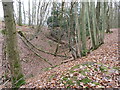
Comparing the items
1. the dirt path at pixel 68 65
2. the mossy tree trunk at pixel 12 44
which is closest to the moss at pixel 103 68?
the dirt path at pixel 68 65

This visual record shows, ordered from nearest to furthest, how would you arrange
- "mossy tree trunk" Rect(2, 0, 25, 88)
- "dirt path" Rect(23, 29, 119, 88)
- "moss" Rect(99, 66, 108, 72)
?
1. "mossy tree trunk" Rect(2, 0, 25, 88)
2. "moss" Rect(99, 66, 108, 72)
3. "dirt path" Rect(23, 29, 119, 88)

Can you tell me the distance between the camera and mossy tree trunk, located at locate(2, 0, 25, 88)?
12.3 feet

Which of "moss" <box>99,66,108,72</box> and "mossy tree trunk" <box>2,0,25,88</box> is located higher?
"mossy tree trunk" <box>2,0,25,88</box>

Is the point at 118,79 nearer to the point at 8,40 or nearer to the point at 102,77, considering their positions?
the point at 102,77

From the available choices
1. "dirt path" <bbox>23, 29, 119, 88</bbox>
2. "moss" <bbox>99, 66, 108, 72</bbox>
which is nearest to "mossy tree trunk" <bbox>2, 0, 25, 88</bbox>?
"dirt path" <bbox>23, 29, 119, 88</bbox>

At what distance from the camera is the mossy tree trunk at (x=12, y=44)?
374cm

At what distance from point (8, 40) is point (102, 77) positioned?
323 centimetres

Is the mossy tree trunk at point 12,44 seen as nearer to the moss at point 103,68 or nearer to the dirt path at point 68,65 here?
the dirt path at point 68,65

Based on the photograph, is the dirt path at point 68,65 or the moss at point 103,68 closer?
the moss at point 103,68

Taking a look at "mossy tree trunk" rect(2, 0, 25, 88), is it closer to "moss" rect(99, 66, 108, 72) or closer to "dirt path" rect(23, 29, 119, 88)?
"dirt path" rect(23, 29, 119, 88)

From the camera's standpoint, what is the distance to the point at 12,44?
154 inches

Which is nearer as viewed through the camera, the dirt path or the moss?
the moss

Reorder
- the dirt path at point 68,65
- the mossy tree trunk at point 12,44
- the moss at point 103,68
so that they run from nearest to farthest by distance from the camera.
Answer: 1. the mossy tree trunk at point 12,44
2. the moss at point 103,68
3. the dirt path at point 68,65

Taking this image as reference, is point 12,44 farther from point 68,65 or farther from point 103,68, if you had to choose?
point 103,68
